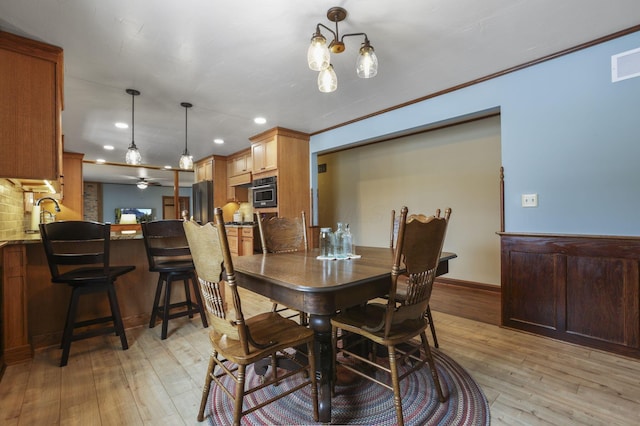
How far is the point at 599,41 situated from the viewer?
7.27ft

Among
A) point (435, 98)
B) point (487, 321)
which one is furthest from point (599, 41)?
point (487, 321)

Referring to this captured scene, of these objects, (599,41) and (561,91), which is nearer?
(599,41)

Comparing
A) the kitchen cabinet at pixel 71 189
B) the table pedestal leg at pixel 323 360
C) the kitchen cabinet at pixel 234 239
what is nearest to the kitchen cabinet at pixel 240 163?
the kitchen cabinet at pixel 234 239

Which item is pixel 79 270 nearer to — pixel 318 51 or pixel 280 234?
pixel 280 234

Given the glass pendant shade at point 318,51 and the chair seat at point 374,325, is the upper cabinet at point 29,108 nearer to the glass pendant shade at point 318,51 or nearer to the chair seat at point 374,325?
→ the glass pendant shade at point 318,51

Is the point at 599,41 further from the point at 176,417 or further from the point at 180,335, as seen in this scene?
the point at 180,335

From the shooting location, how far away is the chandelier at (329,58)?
1.67 metres

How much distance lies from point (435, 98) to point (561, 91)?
42.6 inches

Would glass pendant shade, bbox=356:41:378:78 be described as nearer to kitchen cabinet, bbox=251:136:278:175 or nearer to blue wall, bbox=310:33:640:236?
blue wall, bbox=310:33:640:236

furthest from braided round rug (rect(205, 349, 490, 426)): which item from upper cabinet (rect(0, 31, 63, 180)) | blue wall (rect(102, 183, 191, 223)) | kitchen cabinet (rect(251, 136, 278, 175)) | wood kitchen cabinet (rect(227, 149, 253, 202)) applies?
blue wall (rect(102, 183, 191, 223))

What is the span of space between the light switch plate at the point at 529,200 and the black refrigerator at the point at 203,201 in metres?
5.20

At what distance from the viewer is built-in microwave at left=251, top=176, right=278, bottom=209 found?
14.8ft

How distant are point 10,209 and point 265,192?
2.82 m

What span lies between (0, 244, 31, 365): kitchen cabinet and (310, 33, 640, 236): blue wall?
3875mm
